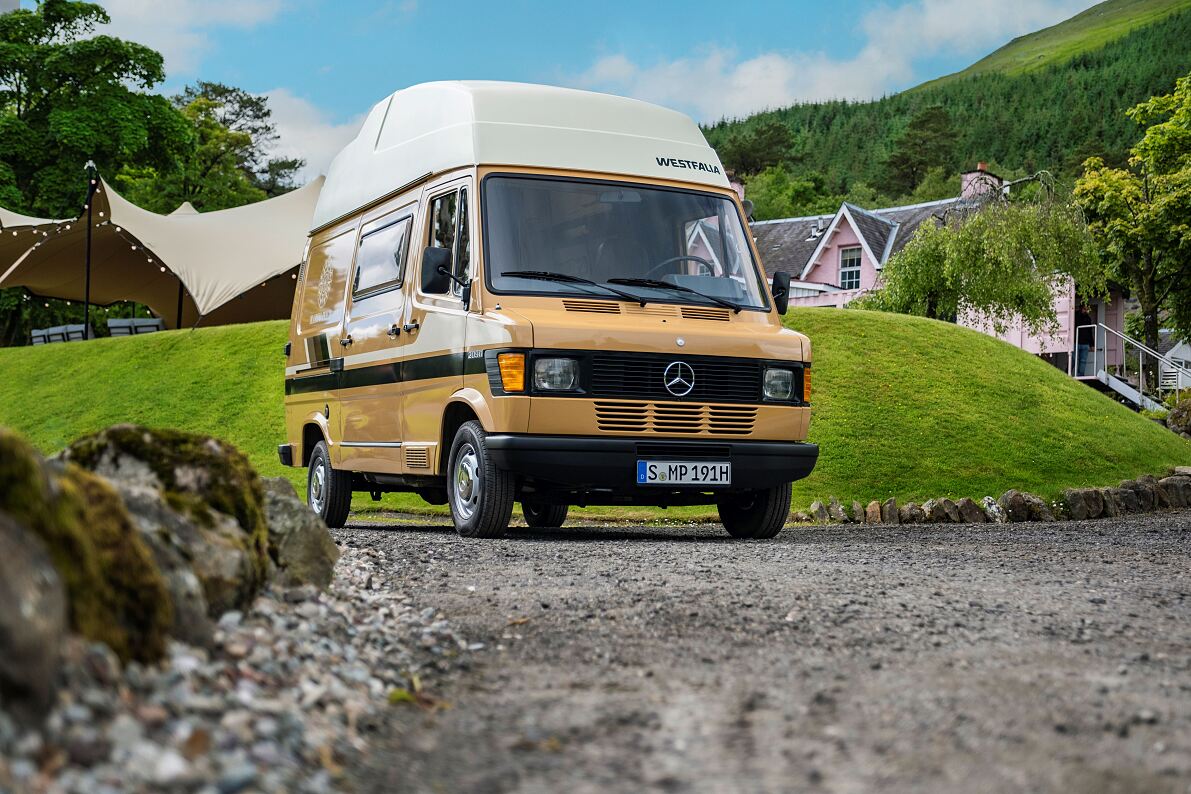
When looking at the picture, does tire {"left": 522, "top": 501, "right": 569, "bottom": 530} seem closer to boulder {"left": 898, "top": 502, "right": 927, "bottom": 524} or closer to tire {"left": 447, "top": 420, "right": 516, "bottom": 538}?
tire {"left": 447, "top": 420, "right": 516, "bottom": 538}

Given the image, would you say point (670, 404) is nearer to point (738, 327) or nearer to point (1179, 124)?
point (738, 327)

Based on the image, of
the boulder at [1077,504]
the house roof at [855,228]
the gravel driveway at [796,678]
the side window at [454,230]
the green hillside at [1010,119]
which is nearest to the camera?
the gravel driveway at [796,678]

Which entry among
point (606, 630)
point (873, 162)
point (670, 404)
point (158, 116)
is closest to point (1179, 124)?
point (158, 116)

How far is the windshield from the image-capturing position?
30.3 ft

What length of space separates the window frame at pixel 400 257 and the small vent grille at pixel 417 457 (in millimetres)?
1293

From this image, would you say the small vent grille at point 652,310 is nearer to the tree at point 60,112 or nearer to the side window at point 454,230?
the side window at point 454,230

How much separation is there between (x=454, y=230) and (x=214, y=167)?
186ft

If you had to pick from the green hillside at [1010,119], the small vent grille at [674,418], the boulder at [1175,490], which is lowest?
the boulder at [1175,490]

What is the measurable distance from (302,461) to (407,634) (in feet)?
24.7

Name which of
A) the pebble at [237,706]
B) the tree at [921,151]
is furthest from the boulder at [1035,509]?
the tree at [921,151]

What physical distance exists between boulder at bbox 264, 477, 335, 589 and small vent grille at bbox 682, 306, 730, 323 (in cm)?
427

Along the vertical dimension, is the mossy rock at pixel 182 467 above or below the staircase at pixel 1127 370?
below

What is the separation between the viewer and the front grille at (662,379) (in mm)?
8898

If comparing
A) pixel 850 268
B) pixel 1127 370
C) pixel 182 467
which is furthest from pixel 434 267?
pixel 850 268
